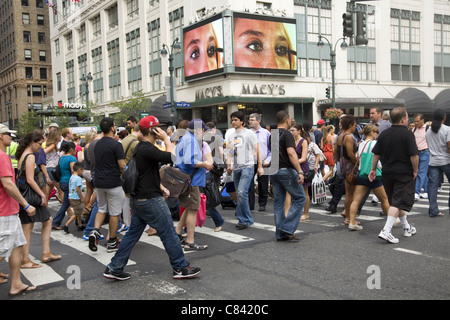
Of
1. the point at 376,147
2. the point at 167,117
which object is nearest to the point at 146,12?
the point at 167,117

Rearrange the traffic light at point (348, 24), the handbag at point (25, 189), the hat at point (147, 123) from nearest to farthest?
the hat at point (147, 123) → the handbag at point (25, 189) → the traffic light at point (348, 24)

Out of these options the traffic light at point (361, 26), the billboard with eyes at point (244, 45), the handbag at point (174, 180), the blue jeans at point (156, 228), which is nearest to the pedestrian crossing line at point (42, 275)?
the blue jeans at point (156, 228)

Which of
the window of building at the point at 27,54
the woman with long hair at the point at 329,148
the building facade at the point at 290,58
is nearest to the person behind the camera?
the woman with long hair at the point at 329,148

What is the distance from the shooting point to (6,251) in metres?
5.07

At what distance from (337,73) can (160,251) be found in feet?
106

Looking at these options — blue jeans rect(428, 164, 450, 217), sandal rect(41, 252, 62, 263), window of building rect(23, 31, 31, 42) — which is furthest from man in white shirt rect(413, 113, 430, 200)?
window of building rect(23, 31, 31, 42)

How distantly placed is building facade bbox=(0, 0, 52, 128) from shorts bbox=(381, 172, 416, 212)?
3357 inches

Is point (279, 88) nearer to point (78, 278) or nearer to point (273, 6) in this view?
point (273, 6)

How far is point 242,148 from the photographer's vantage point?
853cm

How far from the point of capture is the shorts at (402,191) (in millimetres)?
6864

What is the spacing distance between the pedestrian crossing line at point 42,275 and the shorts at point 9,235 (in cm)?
67

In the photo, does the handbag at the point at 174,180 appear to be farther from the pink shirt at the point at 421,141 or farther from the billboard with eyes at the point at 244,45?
the billboard with eyes at the point at 244,45
